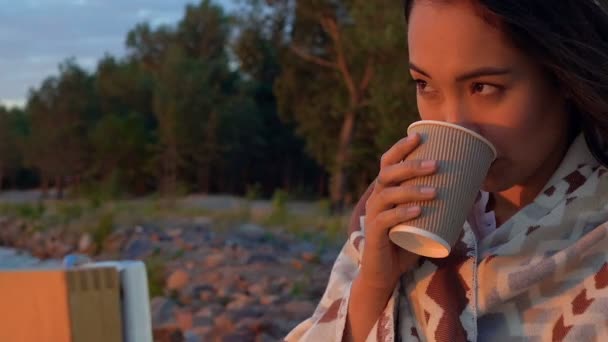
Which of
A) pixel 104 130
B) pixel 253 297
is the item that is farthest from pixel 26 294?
pixel 104 130

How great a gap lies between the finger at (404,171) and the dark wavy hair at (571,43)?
0.27 meters

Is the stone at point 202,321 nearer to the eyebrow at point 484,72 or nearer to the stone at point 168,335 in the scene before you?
the stone at point 168,335

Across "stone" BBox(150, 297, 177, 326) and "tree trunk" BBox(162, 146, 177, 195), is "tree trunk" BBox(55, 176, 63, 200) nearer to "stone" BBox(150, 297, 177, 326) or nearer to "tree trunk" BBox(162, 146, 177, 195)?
"tree trunk" BBox(162, 146, 177, 195)

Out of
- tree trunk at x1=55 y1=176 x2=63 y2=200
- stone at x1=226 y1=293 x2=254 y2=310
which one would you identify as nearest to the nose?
stone at x1=226 y1=293 x2=254 y2=310

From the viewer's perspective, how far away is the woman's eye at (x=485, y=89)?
1262 mm

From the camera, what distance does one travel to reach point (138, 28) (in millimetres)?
37500

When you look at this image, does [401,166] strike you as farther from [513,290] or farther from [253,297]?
[253,297]

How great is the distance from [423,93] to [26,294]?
2.46 ft

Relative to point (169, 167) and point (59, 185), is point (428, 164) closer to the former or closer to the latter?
point (169, 167)

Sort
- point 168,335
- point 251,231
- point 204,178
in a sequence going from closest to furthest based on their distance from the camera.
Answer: point 168,335 → point 251,231 → point 204,178

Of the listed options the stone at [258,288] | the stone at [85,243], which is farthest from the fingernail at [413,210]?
the stone at [85,243]

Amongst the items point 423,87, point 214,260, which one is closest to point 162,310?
point 214,260

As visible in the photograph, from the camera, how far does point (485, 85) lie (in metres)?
1.26

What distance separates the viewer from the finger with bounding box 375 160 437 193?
1132mm
